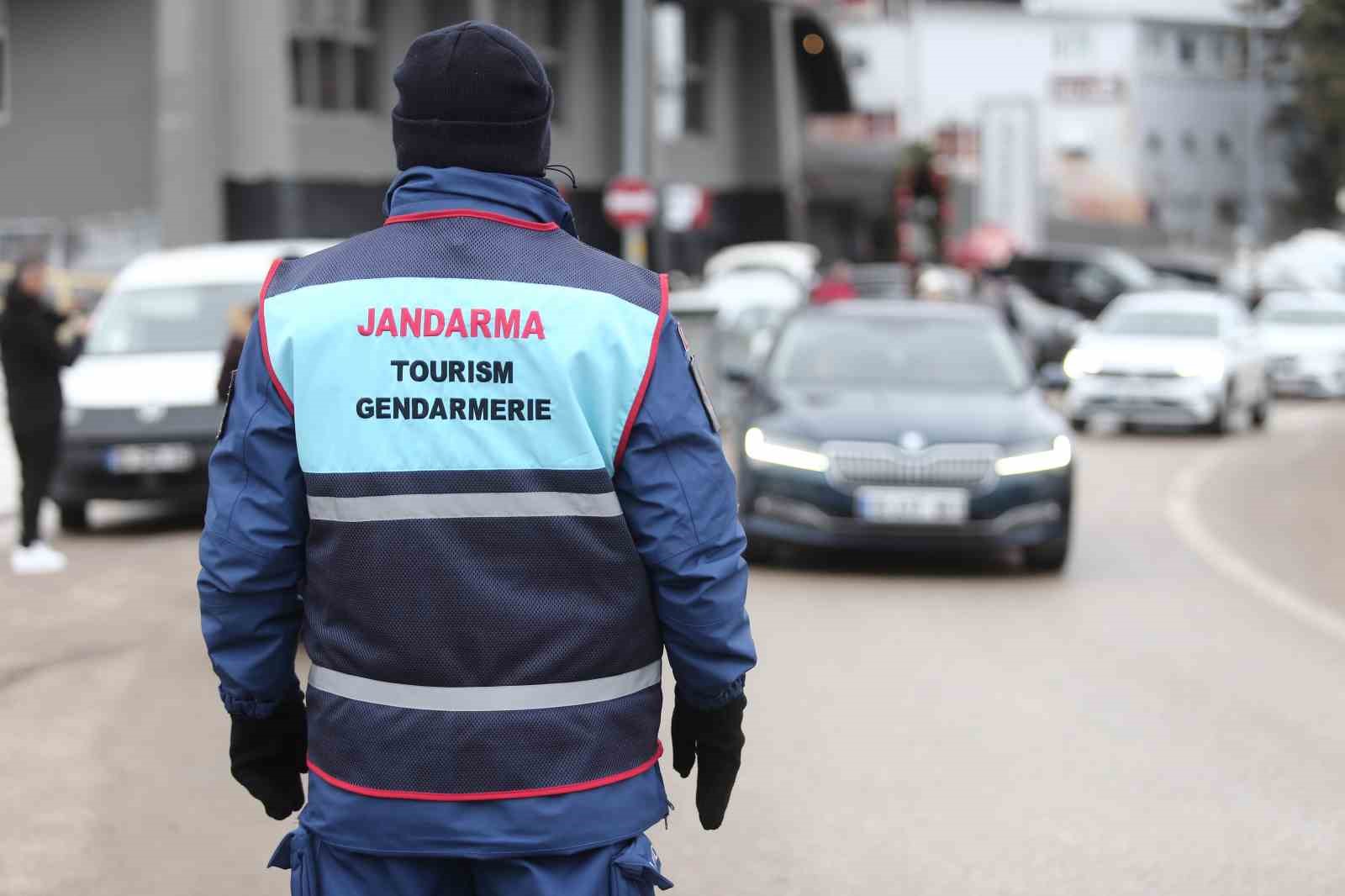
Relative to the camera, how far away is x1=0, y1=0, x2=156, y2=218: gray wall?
28938 millimetres

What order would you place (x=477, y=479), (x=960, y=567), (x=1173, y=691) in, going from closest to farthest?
(x=477, y=479) < (x=1173, y=691) < (x=960, y=567)

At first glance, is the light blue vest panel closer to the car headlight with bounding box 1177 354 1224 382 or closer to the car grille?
the car grille

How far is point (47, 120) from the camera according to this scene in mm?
29234

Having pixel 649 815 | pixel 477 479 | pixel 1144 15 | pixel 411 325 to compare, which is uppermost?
pixel 1144 15

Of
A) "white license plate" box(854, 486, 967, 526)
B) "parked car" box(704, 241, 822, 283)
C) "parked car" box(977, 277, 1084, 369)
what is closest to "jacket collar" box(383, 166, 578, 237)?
"white license plate" box(854, 486, 967, 526)

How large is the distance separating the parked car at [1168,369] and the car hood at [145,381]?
453 inches

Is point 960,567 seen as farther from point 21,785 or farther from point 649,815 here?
point 649,815

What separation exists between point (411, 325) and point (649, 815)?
30.9 inches

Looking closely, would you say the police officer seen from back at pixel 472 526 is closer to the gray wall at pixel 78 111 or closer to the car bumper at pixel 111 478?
the car bumper at pixel 111 478

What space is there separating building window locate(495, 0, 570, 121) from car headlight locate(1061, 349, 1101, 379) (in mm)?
14093

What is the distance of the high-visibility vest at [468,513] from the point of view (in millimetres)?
3100

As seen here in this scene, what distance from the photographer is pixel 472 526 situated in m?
3.09

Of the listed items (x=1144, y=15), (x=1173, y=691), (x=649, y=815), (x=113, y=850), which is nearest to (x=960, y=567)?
(x=1173, y=691)

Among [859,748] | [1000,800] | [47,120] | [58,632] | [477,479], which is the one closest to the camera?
[477,479]
